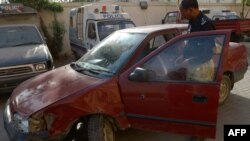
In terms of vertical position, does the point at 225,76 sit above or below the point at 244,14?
below

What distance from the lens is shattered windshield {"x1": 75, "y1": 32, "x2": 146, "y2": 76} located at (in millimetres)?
3490

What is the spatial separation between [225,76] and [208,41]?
7.33 feet

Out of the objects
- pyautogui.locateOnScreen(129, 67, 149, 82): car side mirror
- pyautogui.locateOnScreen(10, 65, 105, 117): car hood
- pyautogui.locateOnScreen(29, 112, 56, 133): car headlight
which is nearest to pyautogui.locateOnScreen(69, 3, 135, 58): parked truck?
pyautogui.locateOnScreen(10, 65, 105, 117): car hood

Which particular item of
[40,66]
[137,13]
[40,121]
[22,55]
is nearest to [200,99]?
[40,121]

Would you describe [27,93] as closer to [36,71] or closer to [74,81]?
[74,81]

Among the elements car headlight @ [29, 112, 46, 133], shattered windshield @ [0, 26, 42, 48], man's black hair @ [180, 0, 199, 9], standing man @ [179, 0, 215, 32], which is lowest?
car headlight @ [29, 112, 46, 133]

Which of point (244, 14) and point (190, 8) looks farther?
point (244, 14)

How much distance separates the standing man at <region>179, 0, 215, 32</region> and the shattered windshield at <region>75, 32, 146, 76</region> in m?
0.65

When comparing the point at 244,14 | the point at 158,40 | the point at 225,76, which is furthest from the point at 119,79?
the point at 244,14

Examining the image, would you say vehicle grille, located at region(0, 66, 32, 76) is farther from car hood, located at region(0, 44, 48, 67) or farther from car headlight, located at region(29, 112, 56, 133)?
car headlight, located at region(29, 112, 56, 133)

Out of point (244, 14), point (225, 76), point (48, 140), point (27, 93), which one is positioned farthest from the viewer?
point (244, 14)

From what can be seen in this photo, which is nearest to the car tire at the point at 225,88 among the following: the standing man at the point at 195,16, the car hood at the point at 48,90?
the standing man at the point at 195,16

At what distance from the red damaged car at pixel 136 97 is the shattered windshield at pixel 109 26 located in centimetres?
513

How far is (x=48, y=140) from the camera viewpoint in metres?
3.01
